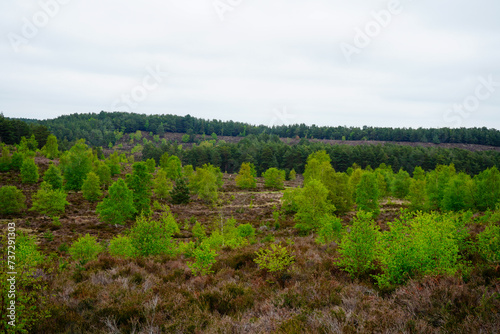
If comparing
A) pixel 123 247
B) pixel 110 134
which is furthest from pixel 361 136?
pixel 123 247

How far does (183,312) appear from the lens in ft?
22.9

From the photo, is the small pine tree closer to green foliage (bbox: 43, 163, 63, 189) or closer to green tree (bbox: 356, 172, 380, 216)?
green foliage (bbox: 43, 163, 63, 189)

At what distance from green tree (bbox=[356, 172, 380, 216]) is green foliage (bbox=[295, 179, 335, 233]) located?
8.74m

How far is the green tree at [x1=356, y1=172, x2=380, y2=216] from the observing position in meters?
34.4

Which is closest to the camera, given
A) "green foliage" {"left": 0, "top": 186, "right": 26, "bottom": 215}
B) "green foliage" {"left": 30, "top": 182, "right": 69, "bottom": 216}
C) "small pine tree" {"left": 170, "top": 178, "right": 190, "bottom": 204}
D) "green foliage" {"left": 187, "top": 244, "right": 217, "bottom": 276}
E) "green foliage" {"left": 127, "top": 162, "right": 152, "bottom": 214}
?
"green foliage" {"left": 187, "top": 244, "right": 217, "bottom": 276}

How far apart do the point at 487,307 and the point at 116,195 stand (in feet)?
110

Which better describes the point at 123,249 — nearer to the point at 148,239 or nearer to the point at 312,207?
the point at 148,239

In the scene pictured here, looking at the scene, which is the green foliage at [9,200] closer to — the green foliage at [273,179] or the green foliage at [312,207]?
the green foliage at [312,207]

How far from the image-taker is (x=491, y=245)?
343 inches

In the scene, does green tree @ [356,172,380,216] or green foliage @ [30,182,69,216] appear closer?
green foliage @ [30,182,69,216]

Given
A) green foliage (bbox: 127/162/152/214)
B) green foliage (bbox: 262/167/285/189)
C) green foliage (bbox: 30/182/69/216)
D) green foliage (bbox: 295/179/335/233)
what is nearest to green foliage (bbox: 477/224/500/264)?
green foliage (bbox: 295/179/335/233)

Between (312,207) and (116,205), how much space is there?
23182mm

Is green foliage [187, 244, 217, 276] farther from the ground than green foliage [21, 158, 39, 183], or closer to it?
farther from the ground

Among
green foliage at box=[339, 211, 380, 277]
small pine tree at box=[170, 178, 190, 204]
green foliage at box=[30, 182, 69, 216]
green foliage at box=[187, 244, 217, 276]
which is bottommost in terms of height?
small pine tree at box=[170, 178, 190, 204]
